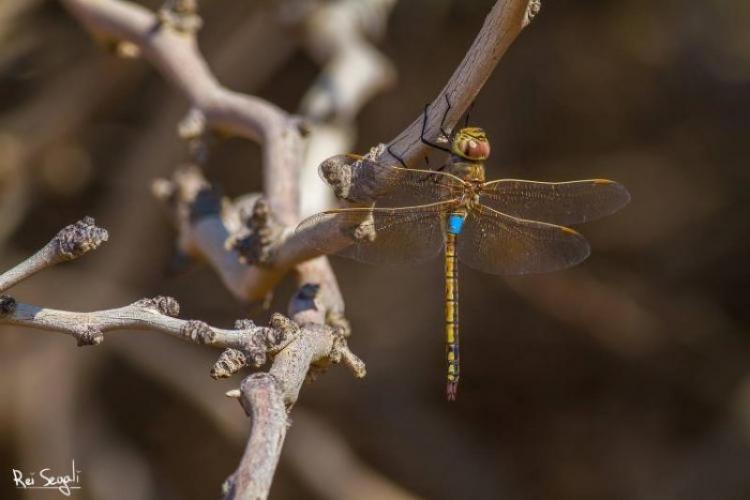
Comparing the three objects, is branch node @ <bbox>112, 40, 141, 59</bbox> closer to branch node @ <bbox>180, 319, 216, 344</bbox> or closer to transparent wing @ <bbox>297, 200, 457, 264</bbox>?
transparent wing @ <bbox>297, 200, 457, 264</bbox>

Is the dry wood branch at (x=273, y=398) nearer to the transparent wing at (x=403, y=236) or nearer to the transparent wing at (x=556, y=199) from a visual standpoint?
the transparent wing at (x=403, y=236)

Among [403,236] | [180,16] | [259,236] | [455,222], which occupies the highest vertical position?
[180,16]

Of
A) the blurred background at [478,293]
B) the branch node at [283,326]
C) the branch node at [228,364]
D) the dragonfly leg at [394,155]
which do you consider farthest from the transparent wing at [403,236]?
the blurred background at [478,293]

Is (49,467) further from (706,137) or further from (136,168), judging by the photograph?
(706,137)

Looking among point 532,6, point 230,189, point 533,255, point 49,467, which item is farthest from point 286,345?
point 230,189

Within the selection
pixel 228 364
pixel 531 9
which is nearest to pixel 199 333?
pixel 228 364

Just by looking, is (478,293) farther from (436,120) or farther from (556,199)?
(436,120)
